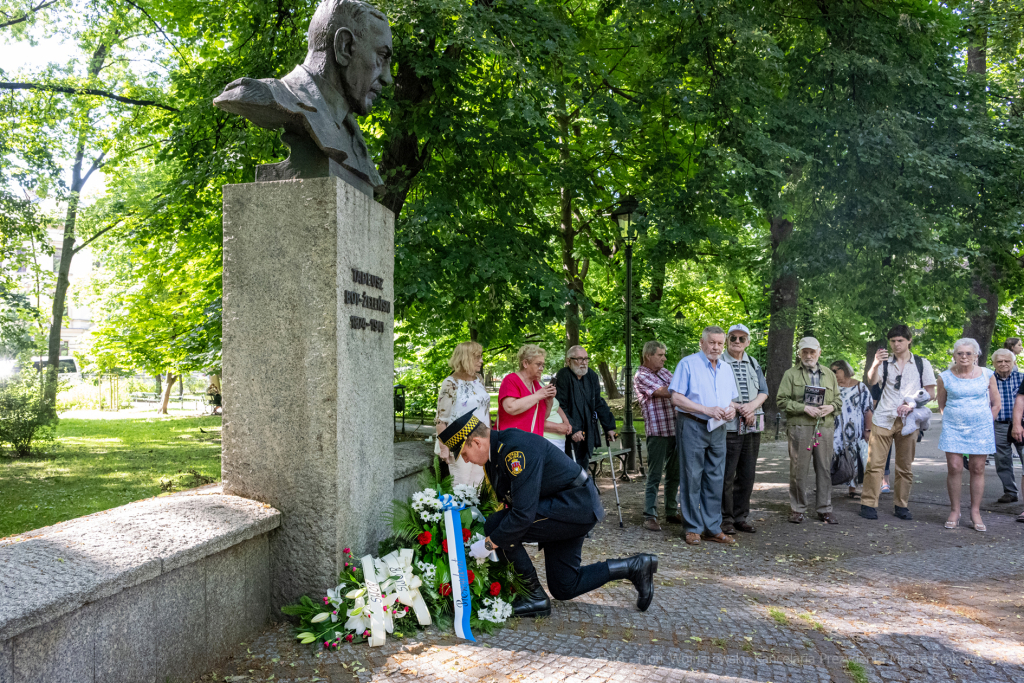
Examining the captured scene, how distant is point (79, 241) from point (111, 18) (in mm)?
14418

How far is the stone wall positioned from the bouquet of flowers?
432mm

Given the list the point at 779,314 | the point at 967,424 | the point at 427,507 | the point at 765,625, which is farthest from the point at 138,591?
the point at 779,314

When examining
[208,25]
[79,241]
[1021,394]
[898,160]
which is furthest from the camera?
[79,241]

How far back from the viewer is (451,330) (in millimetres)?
14078

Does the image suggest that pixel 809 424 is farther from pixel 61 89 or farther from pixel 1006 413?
pixel 61 89

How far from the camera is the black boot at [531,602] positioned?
4805mm

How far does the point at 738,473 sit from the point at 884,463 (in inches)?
78.5

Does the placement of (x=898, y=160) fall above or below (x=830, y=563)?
above

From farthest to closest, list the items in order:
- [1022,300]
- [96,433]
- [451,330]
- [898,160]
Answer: [96,433], [1022,300], [451,330], [898,160]

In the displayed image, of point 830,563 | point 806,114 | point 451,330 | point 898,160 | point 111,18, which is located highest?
point 111,18

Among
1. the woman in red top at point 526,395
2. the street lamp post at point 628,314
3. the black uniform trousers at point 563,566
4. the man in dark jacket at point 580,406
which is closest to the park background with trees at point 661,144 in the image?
the street lamp post at point 628,314

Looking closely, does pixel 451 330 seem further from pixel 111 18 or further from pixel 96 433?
pixel 96 433

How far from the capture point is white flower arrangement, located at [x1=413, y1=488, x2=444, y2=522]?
4797mm

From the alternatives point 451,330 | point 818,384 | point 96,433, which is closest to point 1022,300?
point 818,384
